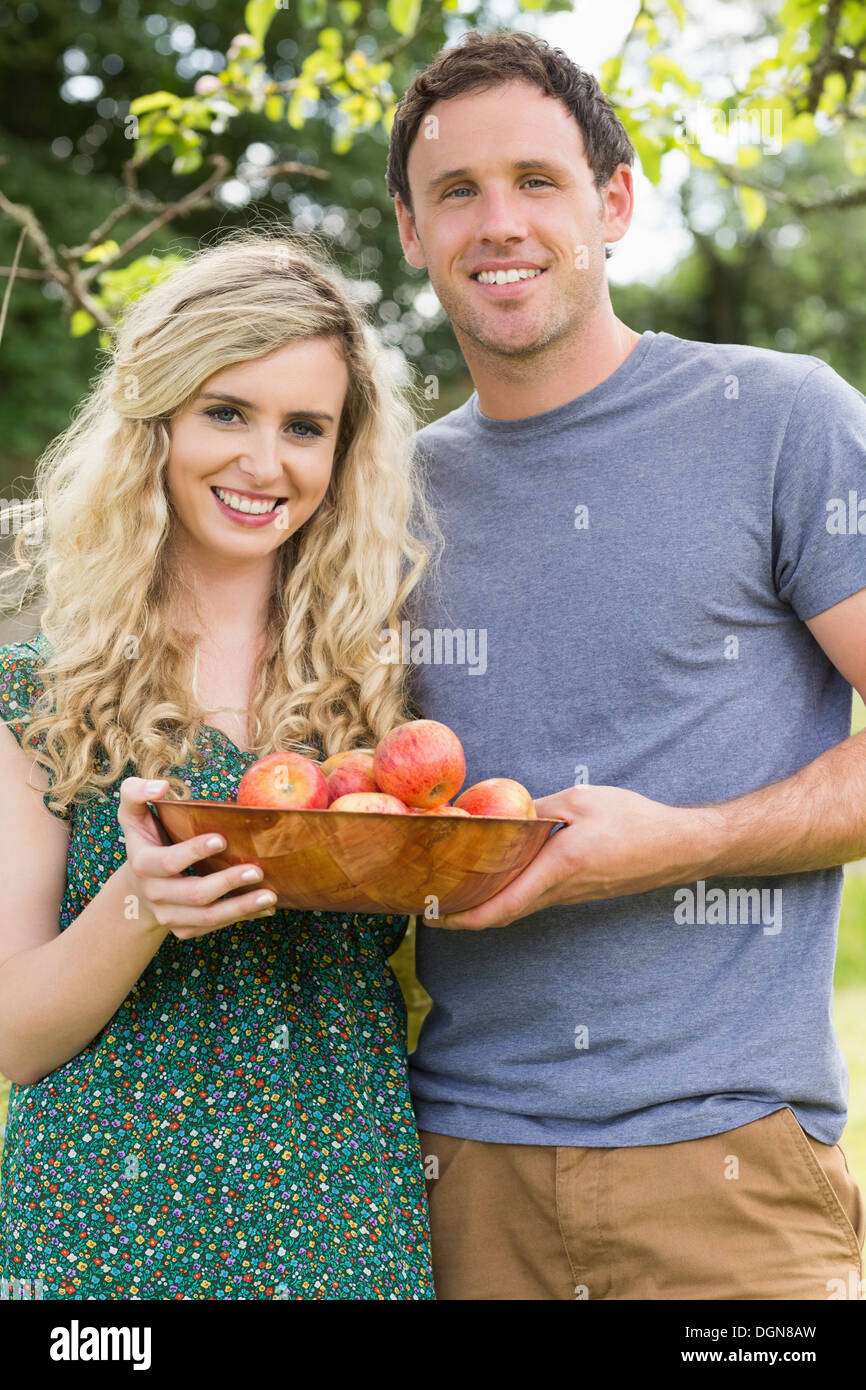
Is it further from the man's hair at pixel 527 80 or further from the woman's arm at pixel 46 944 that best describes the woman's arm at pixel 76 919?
the man's hair at pixel 527 80

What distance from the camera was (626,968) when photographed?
2.34 metres

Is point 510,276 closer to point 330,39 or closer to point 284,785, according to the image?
point 284,785

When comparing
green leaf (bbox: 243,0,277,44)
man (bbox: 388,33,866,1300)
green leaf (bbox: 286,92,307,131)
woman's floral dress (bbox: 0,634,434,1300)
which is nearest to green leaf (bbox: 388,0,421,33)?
green leaf (bbox: 243,0,277,44)

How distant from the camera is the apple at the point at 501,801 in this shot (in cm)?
202

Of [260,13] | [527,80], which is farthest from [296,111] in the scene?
[527,80]

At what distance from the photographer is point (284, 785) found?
2.00 meters

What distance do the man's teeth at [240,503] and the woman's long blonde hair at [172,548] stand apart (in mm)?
150

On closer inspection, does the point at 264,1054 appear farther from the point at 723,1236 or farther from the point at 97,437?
the point at 97,437

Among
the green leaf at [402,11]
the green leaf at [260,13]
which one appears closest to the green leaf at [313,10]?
the green leaf at [260,13]

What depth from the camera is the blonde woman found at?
2.08 meters

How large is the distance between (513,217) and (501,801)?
116cm

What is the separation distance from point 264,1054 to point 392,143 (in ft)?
6.13

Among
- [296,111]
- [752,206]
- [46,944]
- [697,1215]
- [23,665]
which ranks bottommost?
[697,1215]

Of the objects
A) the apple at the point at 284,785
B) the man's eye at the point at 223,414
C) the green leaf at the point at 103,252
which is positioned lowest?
the apple at the point at 284,785
